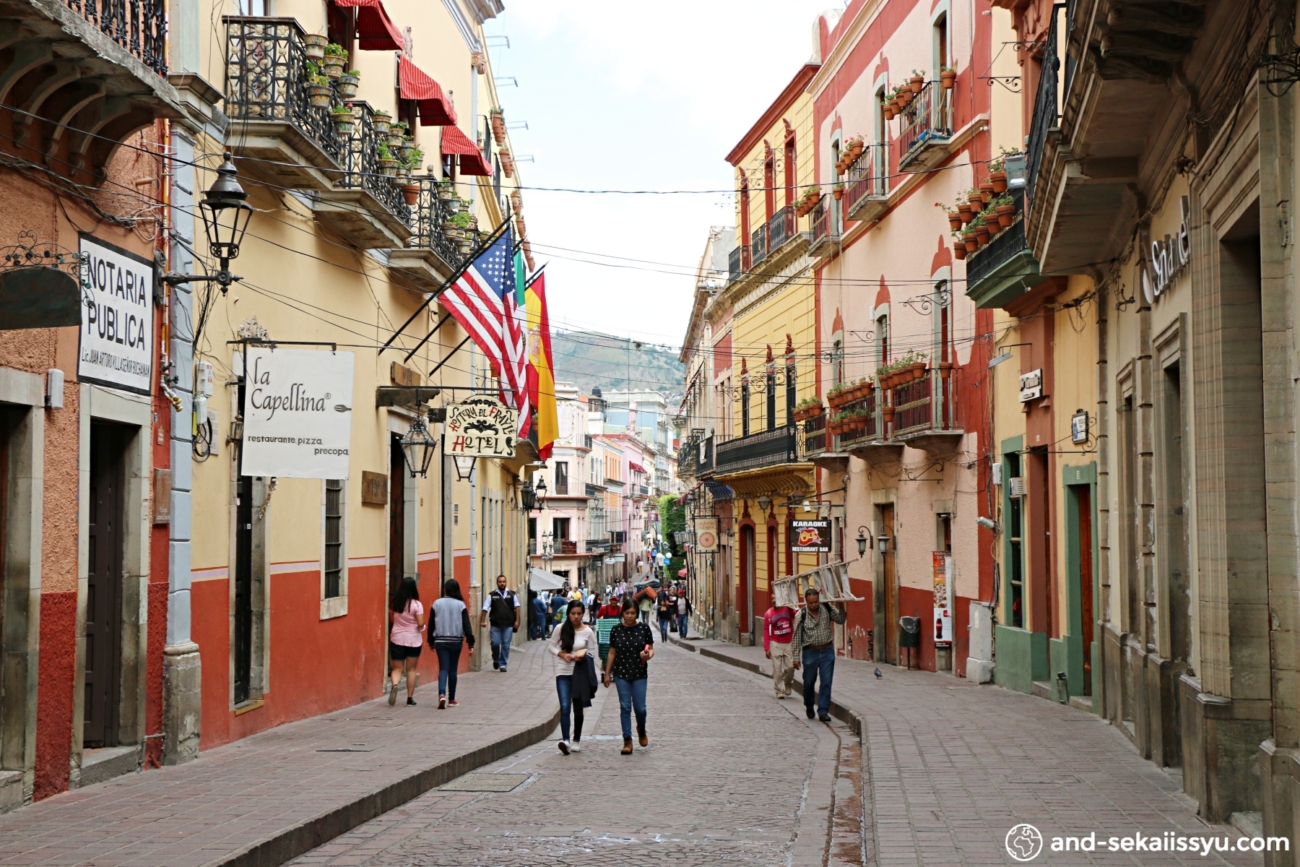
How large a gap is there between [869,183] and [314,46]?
13.8m

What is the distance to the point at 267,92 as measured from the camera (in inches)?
542

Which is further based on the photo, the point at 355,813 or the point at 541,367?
the point at 541,367

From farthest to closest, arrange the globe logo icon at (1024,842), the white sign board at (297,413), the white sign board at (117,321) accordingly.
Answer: the white sign board at (297,413)
the white sign board at (117,321)
the globe logo icon at (1024,842)

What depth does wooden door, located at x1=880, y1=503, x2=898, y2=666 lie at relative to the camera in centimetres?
2586

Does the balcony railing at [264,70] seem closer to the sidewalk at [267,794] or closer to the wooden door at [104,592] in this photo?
the wooden door at [104,592]

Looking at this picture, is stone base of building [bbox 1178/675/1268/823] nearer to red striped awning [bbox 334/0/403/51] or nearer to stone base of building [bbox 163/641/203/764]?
stone base of building [bbox 163/641/203/764]

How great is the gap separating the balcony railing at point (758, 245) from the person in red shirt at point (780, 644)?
16.5 metres

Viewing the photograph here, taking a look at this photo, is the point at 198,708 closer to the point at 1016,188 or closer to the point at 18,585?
the point at 18,585

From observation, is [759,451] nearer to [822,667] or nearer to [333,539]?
[822,667]

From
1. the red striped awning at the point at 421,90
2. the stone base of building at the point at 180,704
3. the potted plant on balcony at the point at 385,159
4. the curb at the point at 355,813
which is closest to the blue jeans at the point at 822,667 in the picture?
the curb at the point at 355,813

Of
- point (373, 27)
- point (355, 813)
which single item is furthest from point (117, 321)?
point (373, 27)

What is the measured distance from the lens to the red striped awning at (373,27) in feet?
55.6

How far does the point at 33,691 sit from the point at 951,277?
15876 mm

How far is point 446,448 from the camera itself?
21000 millimetres
